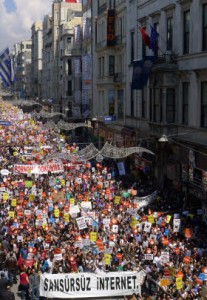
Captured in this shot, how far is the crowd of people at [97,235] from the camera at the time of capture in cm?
1836

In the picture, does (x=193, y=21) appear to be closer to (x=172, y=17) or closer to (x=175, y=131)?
(x=172, y=17)

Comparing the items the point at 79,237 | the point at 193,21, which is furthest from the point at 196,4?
the point at 79,237

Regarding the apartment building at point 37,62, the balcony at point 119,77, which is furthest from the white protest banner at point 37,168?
the apartment building at point 37,62

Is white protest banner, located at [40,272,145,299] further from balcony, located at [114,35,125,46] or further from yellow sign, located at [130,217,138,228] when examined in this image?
balcony, located at [114,35,125,46]

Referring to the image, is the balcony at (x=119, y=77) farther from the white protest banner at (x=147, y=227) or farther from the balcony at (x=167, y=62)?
the white protest banner at (x=147, y=227)

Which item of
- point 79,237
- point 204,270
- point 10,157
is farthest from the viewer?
point 10,157

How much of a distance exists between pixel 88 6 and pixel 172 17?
30071 millimetres

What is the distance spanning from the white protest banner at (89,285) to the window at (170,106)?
50.1 feet

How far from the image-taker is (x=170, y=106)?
31.1m

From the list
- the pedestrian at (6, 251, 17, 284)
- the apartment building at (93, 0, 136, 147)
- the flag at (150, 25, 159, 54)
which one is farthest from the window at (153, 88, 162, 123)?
the pedestrian at (6, 251, 17, 284)

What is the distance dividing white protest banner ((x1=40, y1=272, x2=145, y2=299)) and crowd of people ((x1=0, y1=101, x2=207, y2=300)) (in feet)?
1.94

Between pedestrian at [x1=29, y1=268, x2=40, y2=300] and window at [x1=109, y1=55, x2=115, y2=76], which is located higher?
window at [x1=109, y1=55, x2=115, y2=76]

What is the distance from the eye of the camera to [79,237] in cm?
2114

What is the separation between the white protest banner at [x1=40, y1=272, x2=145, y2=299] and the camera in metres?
17.1
